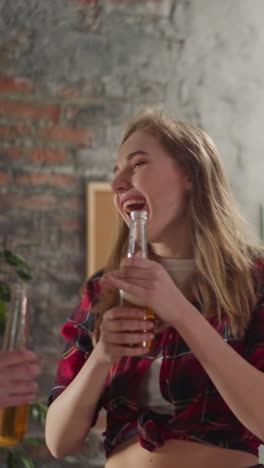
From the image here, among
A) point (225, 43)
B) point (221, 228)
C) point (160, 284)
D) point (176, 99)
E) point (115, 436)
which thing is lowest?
point (115, 436)

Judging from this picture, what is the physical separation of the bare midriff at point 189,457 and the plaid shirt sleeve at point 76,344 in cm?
23

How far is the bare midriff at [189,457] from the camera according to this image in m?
1.18

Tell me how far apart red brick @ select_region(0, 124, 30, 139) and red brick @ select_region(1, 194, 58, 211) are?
0.92ft

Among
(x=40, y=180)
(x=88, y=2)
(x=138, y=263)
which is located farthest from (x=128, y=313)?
(x=88, y=2)

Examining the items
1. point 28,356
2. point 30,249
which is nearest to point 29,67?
point 30,249

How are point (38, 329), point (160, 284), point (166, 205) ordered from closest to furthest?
point (160, 284) < point (166, 205) < point (38, 329)

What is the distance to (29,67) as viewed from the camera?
9.42ft

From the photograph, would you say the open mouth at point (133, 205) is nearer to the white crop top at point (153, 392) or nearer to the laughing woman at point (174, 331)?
the laughing woman at point (174, 331)

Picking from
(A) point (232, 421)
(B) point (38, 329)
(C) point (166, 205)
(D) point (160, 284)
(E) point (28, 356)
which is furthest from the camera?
(B) point (38, 329)

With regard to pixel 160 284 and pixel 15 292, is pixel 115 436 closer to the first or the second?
pixel 160 284

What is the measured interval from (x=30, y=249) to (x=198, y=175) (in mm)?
1514

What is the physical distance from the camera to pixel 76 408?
125 centimetres

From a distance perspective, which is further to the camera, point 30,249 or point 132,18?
point 132,18

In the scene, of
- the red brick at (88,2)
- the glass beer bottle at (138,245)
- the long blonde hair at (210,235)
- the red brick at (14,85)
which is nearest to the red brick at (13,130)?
the red brick at (14,85)
